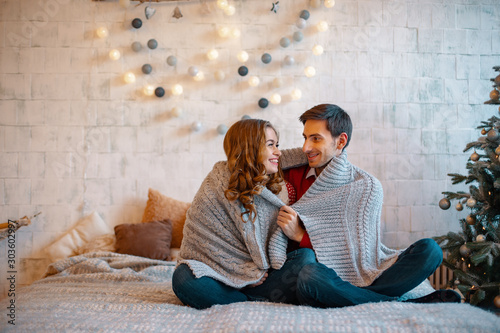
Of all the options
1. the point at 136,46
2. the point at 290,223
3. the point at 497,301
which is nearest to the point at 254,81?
the point at 136,46

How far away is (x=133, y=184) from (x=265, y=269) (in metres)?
1.54

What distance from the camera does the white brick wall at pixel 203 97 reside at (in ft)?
9.80

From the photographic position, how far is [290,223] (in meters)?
1.82

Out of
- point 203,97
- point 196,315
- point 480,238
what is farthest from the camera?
point 203,97

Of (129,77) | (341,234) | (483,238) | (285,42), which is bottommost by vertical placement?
(483,238)

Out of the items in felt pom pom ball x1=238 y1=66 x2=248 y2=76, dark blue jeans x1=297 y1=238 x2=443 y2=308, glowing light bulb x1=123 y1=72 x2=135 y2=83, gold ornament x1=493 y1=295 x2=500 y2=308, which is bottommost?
gold ornament x1=493 y1=295 x2=500 y2=308

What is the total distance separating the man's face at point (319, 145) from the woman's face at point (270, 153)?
0.59ft

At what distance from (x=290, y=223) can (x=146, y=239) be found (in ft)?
3.78

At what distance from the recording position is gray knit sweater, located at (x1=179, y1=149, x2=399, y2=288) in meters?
1.79

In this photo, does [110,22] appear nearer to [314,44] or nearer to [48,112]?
[48,112]

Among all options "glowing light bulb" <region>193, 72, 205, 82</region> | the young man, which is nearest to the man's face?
the young man

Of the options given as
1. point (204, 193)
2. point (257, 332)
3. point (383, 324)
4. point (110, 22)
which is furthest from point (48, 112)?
point (383, 324)

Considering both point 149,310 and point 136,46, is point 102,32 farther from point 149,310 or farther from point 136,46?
point 149,310

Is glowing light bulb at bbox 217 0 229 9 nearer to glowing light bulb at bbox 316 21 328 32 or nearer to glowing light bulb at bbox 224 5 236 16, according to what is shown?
glowing light bulb at bbox 224 5 236 16
